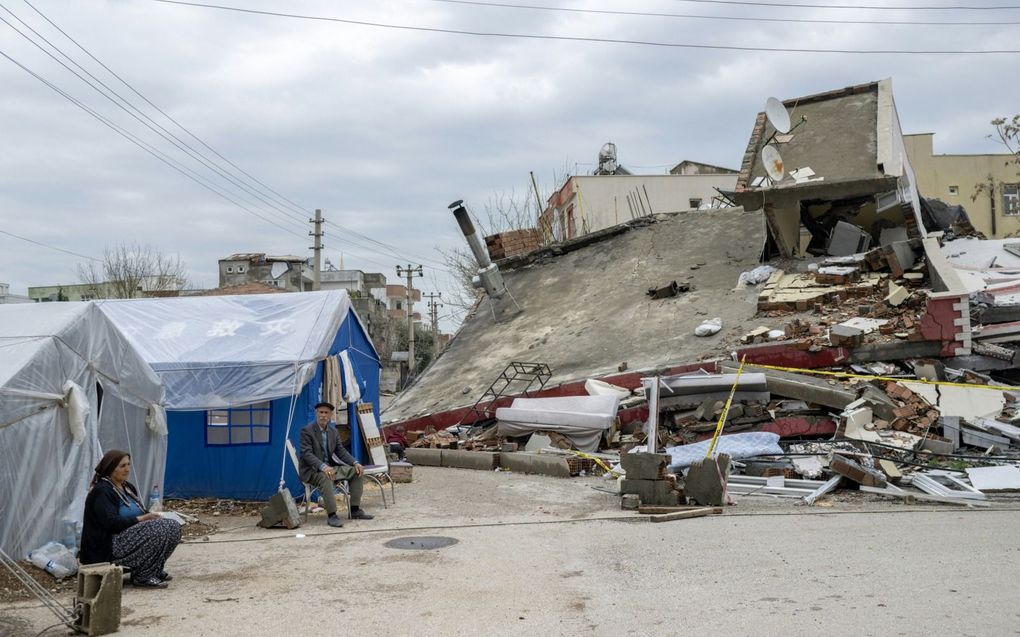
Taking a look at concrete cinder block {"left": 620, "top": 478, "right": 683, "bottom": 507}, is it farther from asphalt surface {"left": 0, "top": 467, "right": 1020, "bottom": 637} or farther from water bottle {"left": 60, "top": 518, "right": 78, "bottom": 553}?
water bottle {"left": 60, "top": 518, "right": 78, "bottom": 553}

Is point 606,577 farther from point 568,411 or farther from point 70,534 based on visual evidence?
point 568,411

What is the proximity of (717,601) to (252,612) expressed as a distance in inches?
129

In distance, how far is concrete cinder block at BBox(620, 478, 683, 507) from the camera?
10328mm

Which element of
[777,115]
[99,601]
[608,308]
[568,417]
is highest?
[777,115]

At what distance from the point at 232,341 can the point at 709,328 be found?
1109 centimetres

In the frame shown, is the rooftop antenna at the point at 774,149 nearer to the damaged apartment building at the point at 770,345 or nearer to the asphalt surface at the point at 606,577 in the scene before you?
the damaged apartment building at the point at 770,345

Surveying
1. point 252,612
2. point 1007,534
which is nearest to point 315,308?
point 252,612

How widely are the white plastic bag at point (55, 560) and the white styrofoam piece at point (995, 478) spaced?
9.99 m

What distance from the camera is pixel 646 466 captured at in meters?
10.4

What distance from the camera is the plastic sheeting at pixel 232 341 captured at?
11.9m

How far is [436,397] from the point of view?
70.8 ft

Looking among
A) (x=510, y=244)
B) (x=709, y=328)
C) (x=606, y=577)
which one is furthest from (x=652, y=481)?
(x=510, y=244)

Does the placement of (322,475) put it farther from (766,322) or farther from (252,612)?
(766,322)

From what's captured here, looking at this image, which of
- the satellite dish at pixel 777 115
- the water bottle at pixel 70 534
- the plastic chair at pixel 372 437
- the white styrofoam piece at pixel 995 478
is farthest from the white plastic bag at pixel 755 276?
the water bottle at pixel 70 534
